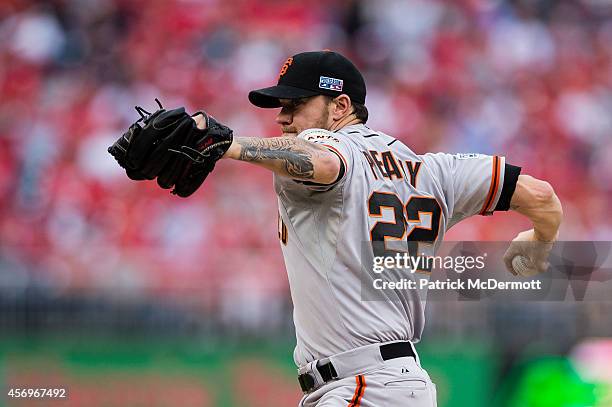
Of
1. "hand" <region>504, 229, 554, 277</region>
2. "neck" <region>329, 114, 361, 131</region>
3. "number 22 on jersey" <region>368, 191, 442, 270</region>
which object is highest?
"neck" <region>329, 114, 361, 131</region>

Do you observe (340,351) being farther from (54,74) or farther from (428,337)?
(54,74)

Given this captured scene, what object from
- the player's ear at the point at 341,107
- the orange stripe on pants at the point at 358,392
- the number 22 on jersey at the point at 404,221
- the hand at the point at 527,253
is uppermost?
the player's ear at the point at 341,107

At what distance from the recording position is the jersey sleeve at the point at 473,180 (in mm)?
3492

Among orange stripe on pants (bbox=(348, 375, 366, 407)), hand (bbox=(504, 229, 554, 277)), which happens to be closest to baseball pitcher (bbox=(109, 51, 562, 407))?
orange stripe on pants (bbox=(348, 375, 366, 407))

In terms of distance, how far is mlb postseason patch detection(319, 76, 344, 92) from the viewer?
11.6 ft

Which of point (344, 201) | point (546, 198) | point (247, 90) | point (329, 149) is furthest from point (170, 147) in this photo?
point (247, 90)

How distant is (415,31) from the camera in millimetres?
9820

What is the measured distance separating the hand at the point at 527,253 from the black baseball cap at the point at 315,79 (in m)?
0.90

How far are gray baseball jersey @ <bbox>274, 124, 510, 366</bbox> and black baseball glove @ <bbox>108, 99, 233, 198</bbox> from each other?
34 cm

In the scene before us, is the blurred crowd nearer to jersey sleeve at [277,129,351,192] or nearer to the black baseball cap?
the black baseball cap

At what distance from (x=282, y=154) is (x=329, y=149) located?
217 mm

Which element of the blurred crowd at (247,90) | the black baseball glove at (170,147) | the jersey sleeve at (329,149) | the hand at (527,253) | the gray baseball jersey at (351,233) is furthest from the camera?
the blurred crowd at (247,90)

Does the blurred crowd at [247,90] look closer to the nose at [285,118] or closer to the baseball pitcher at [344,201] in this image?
the nose at [285,118]

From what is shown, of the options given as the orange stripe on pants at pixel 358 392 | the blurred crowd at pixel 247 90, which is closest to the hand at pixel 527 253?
the orange stripe on pants at pixel 358 392
